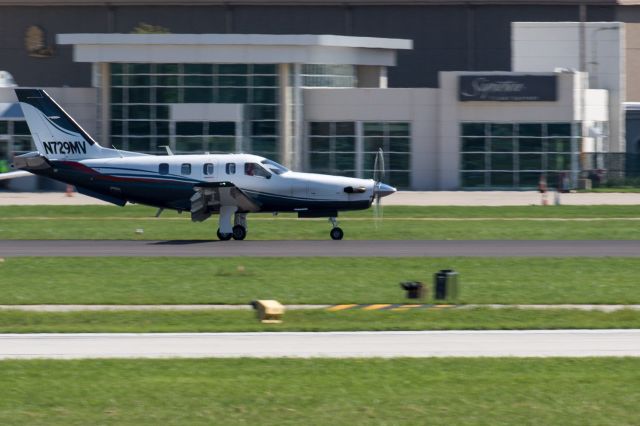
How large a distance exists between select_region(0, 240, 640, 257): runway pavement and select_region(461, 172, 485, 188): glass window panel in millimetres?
28406

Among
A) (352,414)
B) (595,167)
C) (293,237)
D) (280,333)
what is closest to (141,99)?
(595,167)

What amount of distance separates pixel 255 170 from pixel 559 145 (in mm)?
29863

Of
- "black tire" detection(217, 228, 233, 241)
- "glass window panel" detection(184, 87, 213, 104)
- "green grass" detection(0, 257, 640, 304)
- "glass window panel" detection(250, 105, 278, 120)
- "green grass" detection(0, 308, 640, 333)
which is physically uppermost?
"glass window panel" detection(184, 87, 213, 104)

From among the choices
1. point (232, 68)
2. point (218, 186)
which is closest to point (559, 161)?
point (232, 68)

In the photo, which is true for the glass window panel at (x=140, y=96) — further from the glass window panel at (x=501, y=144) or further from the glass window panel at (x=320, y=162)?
the glass window panel at (x=501, y=144)

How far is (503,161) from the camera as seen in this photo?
198 ft

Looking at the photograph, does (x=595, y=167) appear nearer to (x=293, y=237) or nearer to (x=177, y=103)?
(x=177, y=103)

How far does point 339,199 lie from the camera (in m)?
33.0

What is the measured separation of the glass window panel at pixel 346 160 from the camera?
6025 centimetres

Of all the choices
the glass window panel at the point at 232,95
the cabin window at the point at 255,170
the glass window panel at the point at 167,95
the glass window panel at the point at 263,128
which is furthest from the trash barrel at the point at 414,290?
the glass window panel at the point at 167,95

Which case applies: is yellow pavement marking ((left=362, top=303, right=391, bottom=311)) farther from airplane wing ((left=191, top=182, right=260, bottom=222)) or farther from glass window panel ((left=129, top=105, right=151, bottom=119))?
glass window panel ((left=129, top=105, right=151, bottom=119))

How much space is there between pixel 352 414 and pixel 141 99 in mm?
49098

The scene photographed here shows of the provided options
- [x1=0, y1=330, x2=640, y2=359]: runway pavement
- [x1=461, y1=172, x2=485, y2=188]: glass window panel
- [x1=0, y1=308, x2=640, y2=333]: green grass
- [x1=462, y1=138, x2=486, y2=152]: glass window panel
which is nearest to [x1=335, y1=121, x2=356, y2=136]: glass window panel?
[x1=462, y1=138, x2=486, y2=152]: glass window panel

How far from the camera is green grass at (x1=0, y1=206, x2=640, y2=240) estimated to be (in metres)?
34.6
